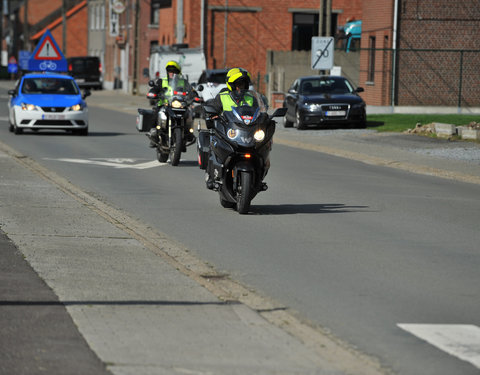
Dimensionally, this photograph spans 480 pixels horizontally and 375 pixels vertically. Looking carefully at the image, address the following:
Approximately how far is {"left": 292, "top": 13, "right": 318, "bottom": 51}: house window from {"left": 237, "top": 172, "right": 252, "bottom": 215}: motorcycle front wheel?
50.7m

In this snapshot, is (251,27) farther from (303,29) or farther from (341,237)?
(341,237)

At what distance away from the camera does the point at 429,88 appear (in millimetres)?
44406

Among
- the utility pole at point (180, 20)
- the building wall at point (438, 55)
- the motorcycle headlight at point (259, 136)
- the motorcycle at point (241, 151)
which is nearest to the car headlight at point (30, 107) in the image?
the motorcycle at point (241, 151)

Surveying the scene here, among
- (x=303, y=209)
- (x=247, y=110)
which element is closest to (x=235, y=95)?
(x=247, y=110)

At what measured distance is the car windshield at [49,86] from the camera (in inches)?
1204

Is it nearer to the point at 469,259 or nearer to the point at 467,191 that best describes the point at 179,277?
the point at 469,259

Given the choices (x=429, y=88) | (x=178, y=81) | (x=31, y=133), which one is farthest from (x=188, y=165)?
(x=429, y=88)

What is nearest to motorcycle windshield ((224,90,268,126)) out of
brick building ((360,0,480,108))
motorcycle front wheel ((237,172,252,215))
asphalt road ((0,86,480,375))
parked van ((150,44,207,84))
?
motorcycle front wheel ((237,172,252,215))

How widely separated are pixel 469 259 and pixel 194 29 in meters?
50.5

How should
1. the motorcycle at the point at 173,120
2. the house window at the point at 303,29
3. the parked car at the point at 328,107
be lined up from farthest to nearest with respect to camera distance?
1. the house window at the point at 303,29
2. the parked car at the point at 328,107
3. the motorcycle at the point at 173,120

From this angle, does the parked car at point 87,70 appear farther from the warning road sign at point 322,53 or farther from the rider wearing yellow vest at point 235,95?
the rider wearing yellow vest at point 235,95

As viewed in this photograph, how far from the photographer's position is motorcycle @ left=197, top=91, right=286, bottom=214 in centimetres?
1374

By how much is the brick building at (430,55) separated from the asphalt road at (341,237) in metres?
22.0

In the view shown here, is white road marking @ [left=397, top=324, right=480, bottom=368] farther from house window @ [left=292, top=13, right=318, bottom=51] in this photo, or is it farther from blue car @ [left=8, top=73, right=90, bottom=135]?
house window @ [left=292, top=13, right=318, bottom=51]
